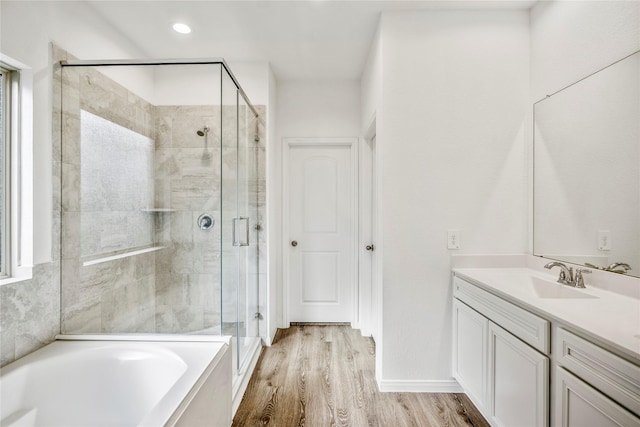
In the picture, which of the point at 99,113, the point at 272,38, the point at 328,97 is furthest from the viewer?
the point at 328,97

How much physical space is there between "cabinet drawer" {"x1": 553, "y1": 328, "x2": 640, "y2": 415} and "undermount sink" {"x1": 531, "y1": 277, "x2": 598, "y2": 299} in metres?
0.47

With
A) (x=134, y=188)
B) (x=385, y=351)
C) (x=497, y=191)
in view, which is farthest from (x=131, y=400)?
(x=497, y=191)

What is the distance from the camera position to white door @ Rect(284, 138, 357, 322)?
3238 mm

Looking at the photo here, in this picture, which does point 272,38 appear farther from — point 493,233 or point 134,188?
point 493,233

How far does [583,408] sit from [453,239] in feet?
3.69

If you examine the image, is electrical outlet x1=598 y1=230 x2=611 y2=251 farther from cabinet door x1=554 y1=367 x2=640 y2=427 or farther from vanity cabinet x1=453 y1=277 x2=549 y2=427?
cabinet door x1=554 y1=367 x2=640 y2=427

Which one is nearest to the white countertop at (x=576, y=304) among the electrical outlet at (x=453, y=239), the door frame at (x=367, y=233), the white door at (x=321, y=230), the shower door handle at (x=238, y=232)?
the electrical outlet at (x=453, y=239)

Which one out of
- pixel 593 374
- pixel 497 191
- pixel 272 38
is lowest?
pixel 593 374

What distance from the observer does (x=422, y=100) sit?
2.07 metres

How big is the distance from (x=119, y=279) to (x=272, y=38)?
2.18 metres

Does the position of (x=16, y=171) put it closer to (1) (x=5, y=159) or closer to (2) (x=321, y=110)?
(1) (x=5, y=159)

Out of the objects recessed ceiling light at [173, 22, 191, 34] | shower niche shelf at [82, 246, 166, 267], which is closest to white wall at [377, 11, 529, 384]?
recessed ceiling light at [173, 22, 191, 34]

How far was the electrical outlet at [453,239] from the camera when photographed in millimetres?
2059

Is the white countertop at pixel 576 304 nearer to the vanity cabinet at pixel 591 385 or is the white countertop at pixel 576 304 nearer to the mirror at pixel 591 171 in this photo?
the vanity cabinet at pixel 591 385
